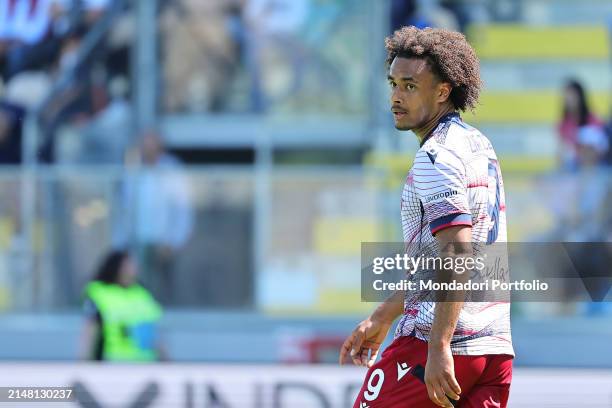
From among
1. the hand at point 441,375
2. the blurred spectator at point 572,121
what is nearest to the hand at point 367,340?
the hand at point 441,375

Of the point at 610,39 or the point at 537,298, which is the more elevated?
the point at 610,39

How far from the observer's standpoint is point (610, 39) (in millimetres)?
9312

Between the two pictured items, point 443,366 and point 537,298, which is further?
point 537,298

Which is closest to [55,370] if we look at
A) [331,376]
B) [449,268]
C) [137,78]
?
[331,376]

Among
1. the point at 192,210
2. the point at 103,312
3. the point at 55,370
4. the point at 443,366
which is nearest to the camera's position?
the point at 443,366

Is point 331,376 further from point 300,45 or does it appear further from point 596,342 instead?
point 300,45

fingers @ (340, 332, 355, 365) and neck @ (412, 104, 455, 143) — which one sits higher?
neck @ (412, 104, 455, 143)

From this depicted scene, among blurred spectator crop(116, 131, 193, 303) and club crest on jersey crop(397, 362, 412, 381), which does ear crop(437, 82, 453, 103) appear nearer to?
club crest on jersey crop(397, 362, 412, 381)

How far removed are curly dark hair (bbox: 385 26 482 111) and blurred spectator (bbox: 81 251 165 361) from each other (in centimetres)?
432

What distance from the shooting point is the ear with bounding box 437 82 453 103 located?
11.3ft

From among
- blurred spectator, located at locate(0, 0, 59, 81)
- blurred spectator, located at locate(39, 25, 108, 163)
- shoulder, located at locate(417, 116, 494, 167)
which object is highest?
blurred spectator, located at locate(0, 0, 59, 81)

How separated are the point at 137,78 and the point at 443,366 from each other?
6485 mm

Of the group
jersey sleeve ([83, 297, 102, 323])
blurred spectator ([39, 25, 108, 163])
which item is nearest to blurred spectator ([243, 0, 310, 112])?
blurred spectator ([39, 25, 108, 163])

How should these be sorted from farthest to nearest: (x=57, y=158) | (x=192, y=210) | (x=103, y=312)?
1. (x=57, y=158)
2. (x=192, y=210)
3. (x=103, y=312)
